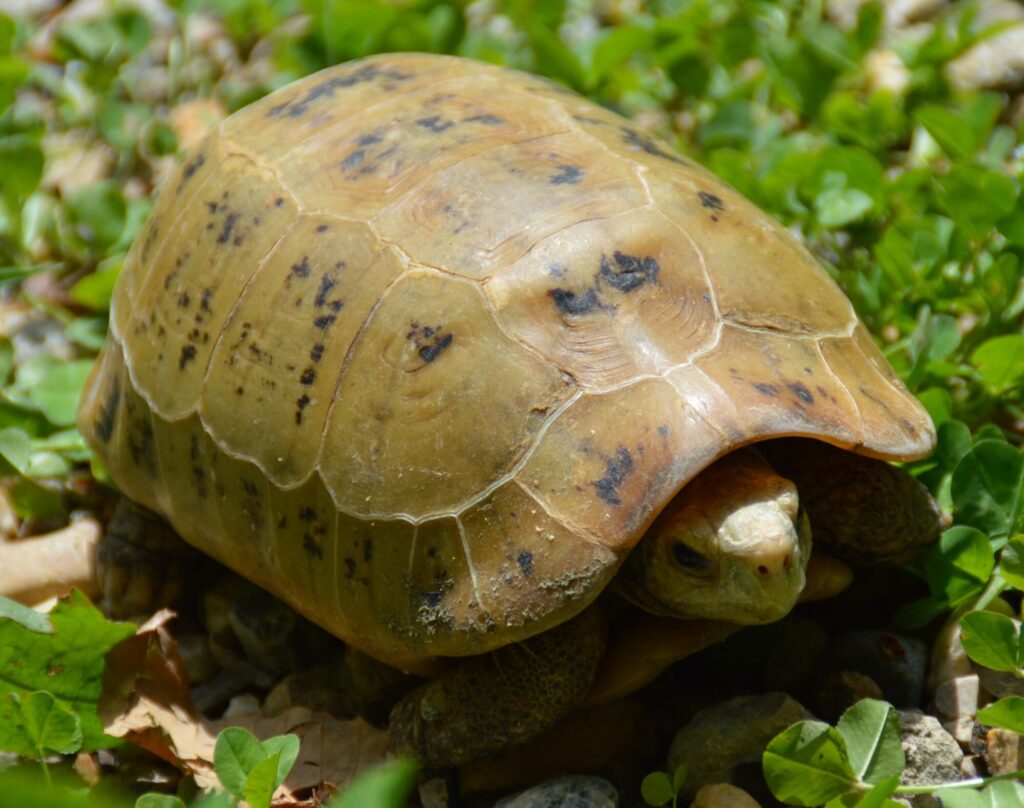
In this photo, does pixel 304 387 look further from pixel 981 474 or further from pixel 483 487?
pixel 981 474

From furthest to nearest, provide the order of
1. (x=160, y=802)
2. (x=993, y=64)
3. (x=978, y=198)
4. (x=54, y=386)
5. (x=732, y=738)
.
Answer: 1. (x=993, y=64)
2. (x=54, y=386)
3. (x=978, y=198)
4. (x=732, y=738)
5. (x=160, y=802)

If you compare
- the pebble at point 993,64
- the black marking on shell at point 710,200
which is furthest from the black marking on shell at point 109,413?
the pebble at point 993,64

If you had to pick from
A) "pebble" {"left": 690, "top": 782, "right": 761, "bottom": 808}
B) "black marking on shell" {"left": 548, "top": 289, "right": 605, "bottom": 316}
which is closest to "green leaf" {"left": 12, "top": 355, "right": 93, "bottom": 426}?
"black marking on shell" {"left": 548, "top": 289, "right": 605, "bottom": 316}

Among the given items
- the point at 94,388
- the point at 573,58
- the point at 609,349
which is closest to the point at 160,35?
the point at 573,58

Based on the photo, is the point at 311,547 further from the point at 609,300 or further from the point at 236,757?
the point at 609,300

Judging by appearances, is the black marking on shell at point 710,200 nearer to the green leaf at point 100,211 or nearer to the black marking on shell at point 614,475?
the black marking on shell at point 614,475

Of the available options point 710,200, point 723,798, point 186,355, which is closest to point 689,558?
point 723,798
